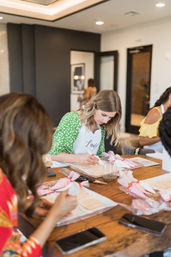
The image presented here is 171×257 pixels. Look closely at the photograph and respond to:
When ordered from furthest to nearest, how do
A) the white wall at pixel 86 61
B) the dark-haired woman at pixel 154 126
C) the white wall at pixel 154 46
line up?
the white wall at pixel 86 61 → the white wall at pixel 154 46 → the dark-haired woman at pixel 154 126

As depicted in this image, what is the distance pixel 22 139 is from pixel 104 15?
5.08 meters

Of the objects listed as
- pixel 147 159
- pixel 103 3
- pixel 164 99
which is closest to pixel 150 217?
pixel 147 159

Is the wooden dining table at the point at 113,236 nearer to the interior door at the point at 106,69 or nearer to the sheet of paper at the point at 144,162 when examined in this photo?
the sheet of paper at the point at 144,162

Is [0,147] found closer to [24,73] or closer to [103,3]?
[103,3]

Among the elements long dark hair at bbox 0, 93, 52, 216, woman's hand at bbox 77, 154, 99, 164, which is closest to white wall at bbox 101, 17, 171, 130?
woman's hand at bbox 77, 154, 99, 164

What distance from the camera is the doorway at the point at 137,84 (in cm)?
624

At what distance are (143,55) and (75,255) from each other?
6.05 metres

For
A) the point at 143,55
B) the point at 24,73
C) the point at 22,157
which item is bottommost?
the point at 22,157

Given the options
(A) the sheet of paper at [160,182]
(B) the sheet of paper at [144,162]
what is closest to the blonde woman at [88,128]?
(B) the sheet of paper at [144,162]

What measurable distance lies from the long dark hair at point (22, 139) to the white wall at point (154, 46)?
17.2ft

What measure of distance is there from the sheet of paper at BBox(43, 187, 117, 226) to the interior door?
593cm

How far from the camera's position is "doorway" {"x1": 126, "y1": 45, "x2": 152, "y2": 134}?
6.24 metres

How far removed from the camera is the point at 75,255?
84 centimetres

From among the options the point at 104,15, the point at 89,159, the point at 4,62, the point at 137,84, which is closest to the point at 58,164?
the point at 89,159
